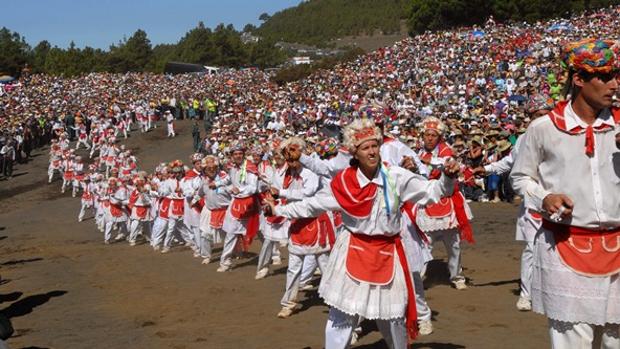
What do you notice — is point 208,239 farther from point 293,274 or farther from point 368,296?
point 368,296

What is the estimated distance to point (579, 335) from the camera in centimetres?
398

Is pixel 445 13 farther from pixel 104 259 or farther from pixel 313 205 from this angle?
pixel 313 205

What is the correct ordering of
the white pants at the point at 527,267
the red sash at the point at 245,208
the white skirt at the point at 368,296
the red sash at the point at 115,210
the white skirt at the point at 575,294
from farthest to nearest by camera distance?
1. the red sash at the point at 115,210
2. the red sash at the point at 245,208
3. the white pants at the point at 527,267
4. the white skirt at the point at 368,296
5. the white skirt at the point at 575,294

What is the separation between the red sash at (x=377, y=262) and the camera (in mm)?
5453

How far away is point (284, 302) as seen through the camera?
9.01 metres

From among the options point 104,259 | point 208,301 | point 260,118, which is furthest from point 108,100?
point 208,301

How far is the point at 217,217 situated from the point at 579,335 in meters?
9.83

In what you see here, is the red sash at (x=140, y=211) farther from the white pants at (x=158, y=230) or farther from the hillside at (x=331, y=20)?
the hillside at (x=331, y=20)

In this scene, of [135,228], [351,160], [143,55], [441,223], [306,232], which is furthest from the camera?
[143,55]

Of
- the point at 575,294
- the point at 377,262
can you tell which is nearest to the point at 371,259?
the point at 377,262

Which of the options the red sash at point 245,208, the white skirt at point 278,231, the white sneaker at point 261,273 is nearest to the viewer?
the white skirt at point 278,231

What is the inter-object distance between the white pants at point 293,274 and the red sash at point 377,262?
3336 mm

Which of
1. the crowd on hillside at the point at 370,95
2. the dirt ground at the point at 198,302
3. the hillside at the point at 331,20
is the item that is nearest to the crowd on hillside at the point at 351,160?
the crowd on hillside at the point at 370,95

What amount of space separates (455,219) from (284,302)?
233cm
